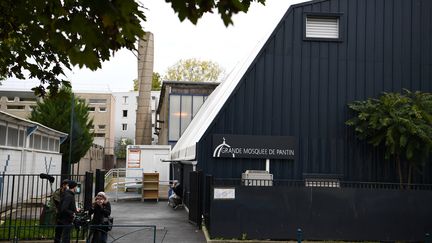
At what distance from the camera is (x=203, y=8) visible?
4.25 meters

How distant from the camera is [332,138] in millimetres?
19562

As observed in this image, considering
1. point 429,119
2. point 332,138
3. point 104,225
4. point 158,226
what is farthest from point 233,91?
point 104,225

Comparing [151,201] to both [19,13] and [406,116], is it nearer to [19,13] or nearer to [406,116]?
[406,116]

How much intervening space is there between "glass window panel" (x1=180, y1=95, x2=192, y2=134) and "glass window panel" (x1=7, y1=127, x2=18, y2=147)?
20081mm

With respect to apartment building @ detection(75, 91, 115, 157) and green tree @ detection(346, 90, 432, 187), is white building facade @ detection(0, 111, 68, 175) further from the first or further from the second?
apartment building @ detection(75, 91, 115, 157)

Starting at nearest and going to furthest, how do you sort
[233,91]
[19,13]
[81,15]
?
[81,15]
[19,13]
[233,91]

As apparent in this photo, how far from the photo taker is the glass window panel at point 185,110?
42.7 metres

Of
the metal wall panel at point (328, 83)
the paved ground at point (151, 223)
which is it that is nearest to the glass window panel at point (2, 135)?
the paved ground at point (151, 223)

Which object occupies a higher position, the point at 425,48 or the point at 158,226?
the point at 425,48

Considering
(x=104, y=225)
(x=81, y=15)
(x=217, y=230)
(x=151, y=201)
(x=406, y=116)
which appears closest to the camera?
(x=81, y=15)

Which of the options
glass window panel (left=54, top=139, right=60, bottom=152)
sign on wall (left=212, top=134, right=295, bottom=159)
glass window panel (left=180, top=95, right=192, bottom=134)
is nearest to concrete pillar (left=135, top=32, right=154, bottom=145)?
glass window panel (left=180, top=95, right=192, bottom=134)

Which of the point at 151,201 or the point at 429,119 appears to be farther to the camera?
the point at 151,201

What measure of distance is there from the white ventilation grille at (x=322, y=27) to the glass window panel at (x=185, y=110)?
23579mm

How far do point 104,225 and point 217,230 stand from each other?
449 centimetres
